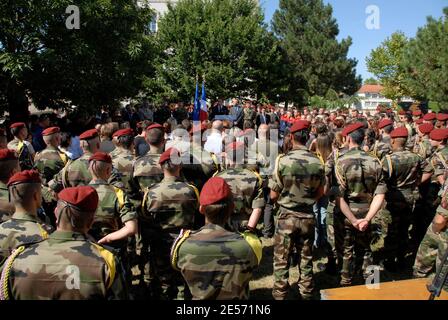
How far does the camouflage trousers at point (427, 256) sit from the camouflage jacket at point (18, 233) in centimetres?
400

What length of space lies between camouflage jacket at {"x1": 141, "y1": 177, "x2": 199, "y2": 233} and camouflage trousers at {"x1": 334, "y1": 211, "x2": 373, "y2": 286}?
2.01 m

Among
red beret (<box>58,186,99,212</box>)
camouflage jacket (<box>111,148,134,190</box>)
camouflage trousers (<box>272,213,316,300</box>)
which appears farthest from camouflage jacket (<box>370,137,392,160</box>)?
red beret (<box>58,186,99,212</box>)

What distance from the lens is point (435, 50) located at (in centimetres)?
2258

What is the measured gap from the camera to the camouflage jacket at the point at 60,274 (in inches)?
93.0

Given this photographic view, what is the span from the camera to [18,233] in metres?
3.04

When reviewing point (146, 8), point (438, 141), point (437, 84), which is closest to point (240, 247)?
point (438, 141)

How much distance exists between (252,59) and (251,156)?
23736 millimetres

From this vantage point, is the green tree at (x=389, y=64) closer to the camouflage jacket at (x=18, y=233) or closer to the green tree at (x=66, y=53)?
the green tree at (x=66, y=53)

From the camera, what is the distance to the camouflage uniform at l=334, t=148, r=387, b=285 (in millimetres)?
4727

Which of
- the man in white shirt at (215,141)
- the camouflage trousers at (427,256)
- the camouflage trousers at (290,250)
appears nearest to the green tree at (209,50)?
the man in white shirt at (215,141)

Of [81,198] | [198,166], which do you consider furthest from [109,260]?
[198,166]

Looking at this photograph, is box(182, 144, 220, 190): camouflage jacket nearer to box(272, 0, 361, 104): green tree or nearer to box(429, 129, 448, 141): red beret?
box(429, 129, 448, 141): red beret

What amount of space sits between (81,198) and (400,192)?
485 cm

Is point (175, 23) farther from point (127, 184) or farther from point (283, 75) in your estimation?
point (127, 184)
